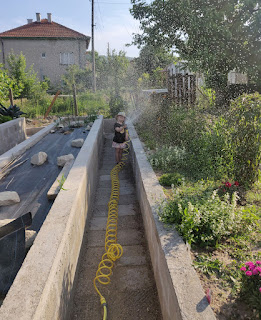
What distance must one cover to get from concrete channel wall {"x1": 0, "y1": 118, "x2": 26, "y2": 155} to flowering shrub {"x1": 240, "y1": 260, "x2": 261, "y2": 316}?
8889 millimetres

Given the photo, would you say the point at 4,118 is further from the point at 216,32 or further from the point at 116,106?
the point at 216,32

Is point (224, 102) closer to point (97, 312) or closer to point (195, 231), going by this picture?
point (195, 231)

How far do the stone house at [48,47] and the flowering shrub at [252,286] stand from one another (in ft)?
102

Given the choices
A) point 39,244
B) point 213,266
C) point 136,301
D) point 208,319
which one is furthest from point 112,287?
point 208,319

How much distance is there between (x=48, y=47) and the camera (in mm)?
29938

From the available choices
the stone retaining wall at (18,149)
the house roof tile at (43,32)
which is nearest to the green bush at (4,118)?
the stone retaining wall at (18,149)

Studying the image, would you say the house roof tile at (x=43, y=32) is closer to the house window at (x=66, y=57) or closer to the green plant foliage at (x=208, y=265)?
the house window at (x=66, y=57)

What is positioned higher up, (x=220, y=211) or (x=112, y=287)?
(x=220, y=211)

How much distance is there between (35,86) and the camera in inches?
754

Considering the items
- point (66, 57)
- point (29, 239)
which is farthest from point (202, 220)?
point (66, 57)

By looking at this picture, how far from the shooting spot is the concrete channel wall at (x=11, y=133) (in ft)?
30.2

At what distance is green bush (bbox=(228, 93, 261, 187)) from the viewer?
3.81 metres

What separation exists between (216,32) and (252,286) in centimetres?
776

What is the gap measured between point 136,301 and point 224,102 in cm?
795
